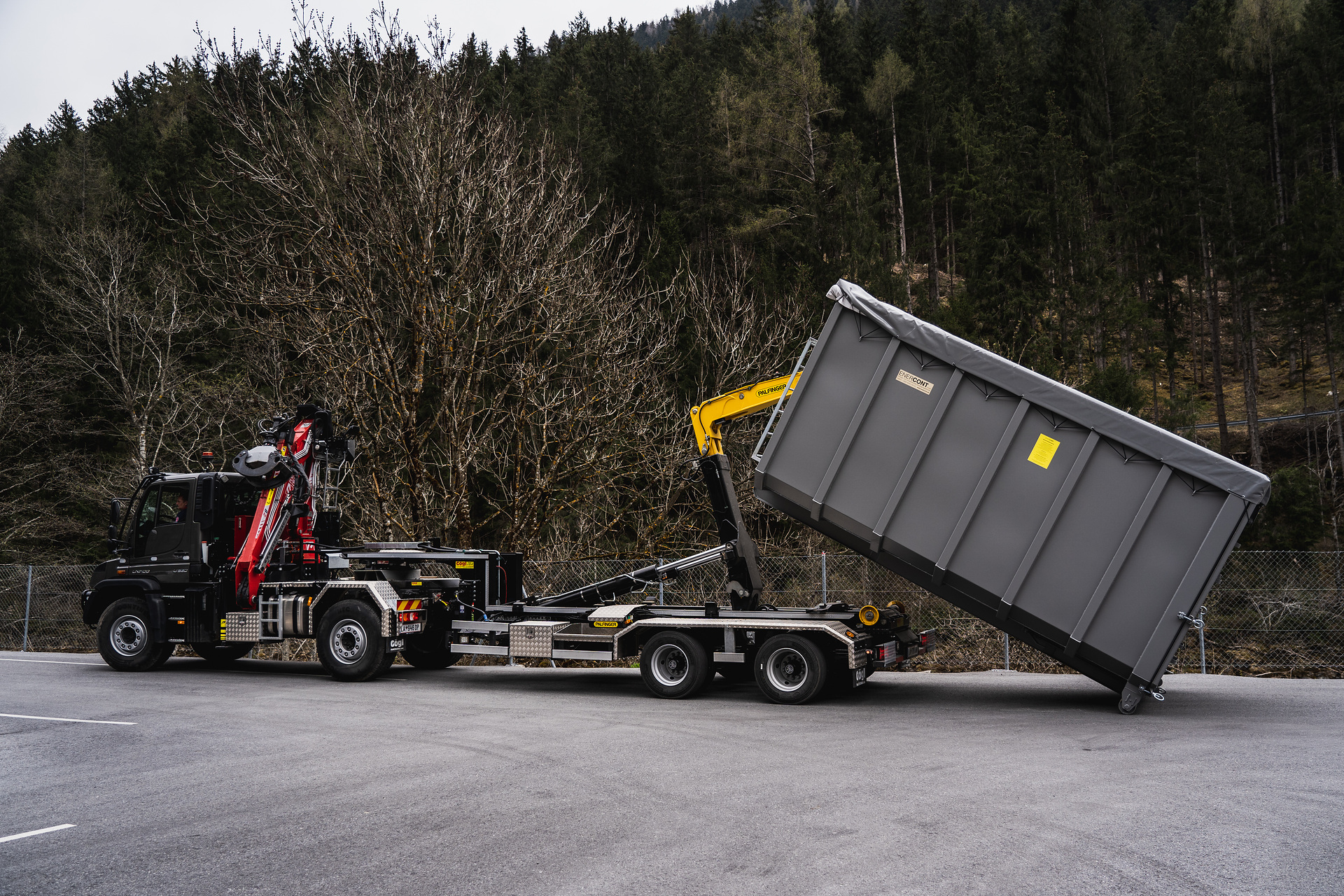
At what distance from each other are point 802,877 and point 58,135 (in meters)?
49.6

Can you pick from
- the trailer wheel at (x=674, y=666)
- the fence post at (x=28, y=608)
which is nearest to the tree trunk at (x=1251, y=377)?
the trailer wheel at (x=674, y=666)

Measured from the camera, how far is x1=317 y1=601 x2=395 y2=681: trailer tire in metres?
11.8

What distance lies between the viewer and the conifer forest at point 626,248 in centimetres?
1678

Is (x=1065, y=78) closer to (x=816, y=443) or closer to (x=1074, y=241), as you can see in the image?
(x=1074, y=241)

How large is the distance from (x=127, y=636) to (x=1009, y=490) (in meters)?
12.2

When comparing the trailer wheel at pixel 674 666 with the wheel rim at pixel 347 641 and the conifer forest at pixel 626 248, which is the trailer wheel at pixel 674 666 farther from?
the conifer forest at pixel 626 248

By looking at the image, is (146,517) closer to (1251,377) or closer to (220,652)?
(220,652)

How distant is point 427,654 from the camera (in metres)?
13.4

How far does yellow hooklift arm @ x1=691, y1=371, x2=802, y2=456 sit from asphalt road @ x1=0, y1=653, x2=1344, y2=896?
9.93ft

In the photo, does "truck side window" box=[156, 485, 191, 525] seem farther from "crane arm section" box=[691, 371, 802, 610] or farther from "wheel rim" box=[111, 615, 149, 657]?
"crane arm section" box=[691, 371, 802, 610]

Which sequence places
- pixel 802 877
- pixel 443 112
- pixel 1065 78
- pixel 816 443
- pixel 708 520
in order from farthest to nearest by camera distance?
pixel 1065 78, pixel 708 520, pixel 443 112, pixel 816 443, pixel 802 877

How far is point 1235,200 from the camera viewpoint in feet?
94.3

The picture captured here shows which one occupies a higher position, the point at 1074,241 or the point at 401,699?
the point at 1074,241

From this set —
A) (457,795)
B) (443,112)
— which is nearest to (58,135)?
(443,112)
